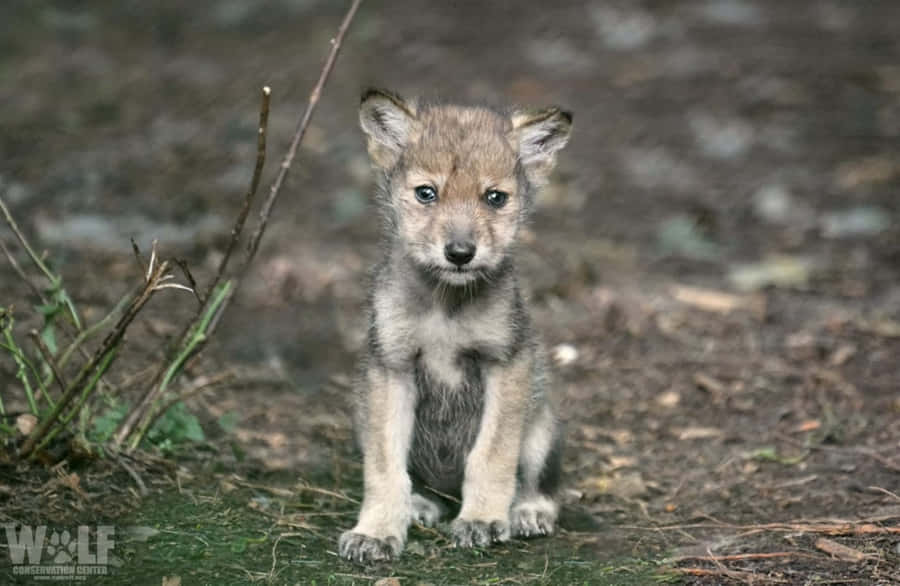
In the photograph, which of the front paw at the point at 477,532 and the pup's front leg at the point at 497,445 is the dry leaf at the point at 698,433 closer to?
the pup's front leg at the point at 497,445

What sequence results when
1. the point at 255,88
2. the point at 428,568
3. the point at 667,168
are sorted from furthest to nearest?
the point at 255,88, the point at 667,168, the point at 428,568

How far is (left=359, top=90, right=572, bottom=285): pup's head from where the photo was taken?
485cm

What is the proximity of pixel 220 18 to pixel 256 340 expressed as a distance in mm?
6717

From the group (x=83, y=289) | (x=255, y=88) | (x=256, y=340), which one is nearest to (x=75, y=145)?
(x=255, y=88)

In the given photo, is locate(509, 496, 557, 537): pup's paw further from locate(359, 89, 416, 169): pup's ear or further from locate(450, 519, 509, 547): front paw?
locate(359, 89, 416, 169): pup's ear

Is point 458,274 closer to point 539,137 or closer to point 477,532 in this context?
point 539,137

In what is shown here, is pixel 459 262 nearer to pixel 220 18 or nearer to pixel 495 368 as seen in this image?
pixel 495 368

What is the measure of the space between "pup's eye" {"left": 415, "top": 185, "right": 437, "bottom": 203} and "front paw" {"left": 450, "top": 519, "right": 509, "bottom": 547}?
128cm

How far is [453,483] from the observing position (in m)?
5.54

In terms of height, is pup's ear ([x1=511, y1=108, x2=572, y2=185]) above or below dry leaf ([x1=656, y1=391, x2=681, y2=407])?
above

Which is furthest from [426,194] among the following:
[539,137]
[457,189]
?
[539,137]

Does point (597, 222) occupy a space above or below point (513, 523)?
above

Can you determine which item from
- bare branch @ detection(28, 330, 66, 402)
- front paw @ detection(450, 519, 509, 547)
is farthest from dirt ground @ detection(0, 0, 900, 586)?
bare branch @ detection(28, 330, 66, 402)

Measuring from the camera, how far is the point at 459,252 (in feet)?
15.6
